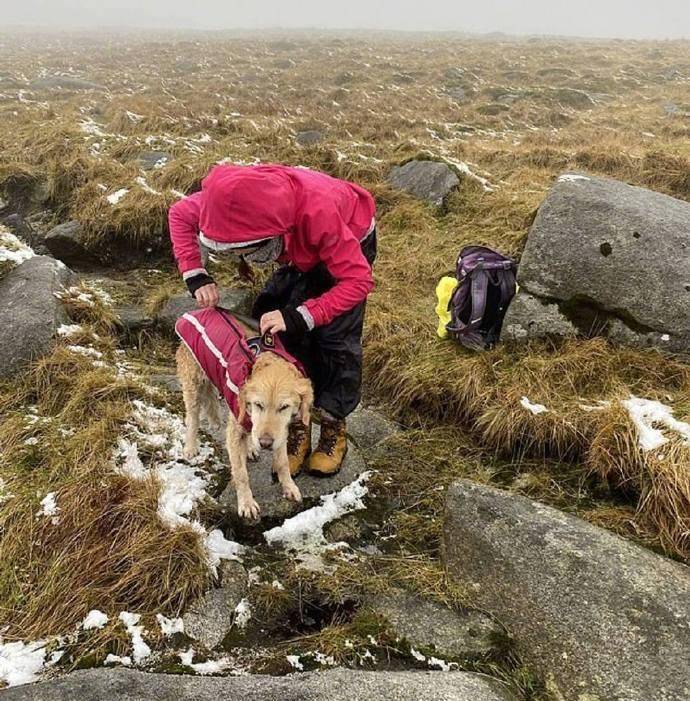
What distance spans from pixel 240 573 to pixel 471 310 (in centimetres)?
423

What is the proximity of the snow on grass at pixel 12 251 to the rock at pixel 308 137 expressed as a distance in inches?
400

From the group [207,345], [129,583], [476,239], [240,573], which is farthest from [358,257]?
[476,239]

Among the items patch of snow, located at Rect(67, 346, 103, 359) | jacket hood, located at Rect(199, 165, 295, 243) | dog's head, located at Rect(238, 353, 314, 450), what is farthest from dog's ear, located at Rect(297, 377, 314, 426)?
patch of snow, located at Rect(67, 346, 103, 359)

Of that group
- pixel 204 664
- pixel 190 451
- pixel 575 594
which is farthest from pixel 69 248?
pixel 575 594

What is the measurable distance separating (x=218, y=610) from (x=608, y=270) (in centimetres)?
524

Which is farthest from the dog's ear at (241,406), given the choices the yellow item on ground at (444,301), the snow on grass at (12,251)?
the snow on grass at (12,251)

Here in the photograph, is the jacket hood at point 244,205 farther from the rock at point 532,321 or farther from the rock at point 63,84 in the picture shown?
the rock at point 63,84

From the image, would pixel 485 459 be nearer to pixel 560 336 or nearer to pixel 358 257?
pixel 560 336

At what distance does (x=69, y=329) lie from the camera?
7066mm

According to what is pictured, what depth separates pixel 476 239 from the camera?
391 inches

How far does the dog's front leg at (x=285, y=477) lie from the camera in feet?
16.5

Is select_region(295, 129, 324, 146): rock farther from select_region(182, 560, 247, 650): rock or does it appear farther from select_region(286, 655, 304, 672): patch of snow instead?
select_region(286, 655, 304, 672): patch of snow

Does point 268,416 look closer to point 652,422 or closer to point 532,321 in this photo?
point 652,422

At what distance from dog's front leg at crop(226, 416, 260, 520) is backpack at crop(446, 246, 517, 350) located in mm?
3316
